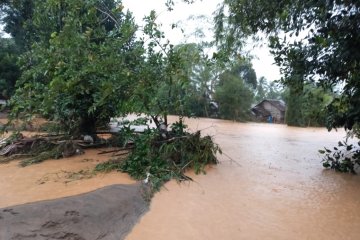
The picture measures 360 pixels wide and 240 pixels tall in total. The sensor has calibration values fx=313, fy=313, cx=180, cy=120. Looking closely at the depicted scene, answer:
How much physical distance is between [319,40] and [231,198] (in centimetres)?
262

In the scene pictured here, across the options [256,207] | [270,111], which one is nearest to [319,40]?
[256,207]

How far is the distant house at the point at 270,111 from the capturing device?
107 ft

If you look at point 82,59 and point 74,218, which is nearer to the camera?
point 74,218

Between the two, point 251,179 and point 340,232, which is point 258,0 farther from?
point 340,232

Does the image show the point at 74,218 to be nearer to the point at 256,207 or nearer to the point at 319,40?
the point at 256,207

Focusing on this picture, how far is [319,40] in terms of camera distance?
14.5 ft

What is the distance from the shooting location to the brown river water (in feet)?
12.2

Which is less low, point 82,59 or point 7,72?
point 7,72

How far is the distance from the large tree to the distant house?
26850mm

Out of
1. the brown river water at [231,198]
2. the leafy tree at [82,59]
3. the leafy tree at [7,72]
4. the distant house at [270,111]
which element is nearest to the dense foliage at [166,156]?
the brown river water at [231,198]

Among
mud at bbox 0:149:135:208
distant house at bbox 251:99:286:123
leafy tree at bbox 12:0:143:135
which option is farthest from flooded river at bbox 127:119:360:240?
distant house at bbox 251:99:286:123

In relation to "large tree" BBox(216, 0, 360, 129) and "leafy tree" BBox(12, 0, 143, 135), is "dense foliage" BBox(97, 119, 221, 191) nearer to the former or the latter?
"leafy tree" BBox(12, 0, 143, 135)

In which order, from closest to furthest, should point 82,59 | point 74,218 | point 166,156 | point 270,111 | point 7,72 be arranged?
point 74,218
point 82,59
point 166,156
point 7,72
point 270,111

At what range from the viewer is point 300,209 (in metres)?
4.41
